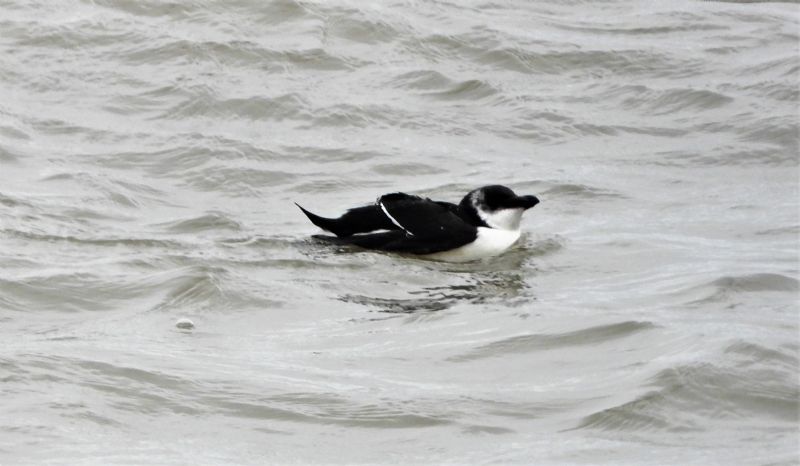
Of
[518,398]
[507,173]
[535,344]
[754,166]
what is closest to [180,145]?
[507,173]

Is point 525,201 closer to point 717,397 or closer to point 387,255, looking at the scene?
point 387,255

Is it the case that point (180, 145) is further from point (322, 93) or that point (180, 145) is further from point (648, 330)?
point (648, 330)

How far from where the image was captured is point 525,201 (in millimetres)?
10562

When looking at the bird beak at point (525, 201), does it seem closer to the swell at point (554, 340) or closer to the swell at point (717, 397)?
→ the swell at point (554, 340)

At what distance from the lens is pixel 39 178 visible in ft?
39.4

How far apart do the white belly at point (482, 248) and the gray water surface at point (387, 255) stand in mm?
126

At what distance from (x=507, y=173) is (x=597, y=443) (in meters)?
6.15

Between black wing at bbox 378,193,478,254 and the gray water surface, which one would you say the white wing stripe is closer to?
black wing at bbox 378,193,478,254

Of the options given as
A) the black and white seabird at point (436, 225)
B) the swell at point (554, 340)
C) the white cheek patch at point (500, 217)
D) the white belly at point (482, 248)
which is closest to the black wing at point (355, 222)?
the black and white seabird at point (436, 225)

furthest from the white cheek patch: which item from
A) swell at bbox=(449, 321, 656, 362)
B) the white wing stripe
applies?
swell at bbox=(449, 321, 656, 362)

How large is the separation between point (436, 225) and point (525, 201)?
0.60 meters

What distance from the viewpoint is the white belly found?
10.5 meters

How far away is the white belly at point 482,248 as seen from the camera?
10.5 m

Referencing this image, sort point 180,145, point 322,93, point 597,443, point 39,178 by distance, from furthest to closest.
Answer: point 322,93
point 180,145
point 39,178
point 597,443
